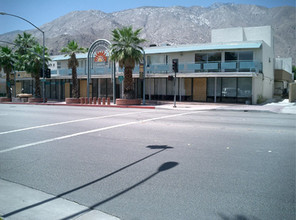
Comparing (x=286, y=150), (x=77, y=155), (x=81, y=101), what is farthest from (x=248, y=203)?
(x=81, y=101)

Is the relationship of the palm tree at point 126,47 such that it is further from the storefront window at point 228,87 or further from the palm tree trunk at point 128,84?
the storefront window at point 228,87

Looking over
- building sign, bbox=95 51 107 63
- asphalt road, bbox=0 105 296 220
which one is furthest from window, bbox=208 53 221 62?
asphalt road, bbox=0 105 296 220

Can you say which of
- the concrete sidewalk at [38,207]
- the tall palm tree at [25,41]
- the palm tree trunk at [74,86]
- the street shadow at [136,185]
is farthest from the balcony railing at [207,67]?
the concrete sidewalk at [38,207]

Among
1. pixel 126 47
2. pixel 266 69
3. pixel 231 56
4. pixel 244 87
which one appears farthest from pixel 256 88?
pixel 126 47

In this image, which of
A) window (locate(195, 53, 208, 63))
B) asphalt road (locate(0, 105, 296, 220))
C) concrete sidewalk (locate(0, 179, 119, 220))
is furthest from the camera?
window (locate(195, 53, 208, 63))

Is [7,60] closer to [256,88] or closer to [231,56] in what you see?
[231,56]

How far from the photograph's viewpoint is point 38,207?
4324mm

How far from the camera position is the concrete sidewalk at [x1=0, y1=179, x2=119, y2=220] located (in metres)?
4.03

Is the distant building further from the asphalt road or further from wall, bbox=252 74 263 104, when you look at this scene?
the asphalt road

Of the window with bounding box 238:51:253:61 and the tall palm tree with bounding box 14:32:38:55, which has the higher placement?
the tall palm tree with bounding box 14:32:38:55

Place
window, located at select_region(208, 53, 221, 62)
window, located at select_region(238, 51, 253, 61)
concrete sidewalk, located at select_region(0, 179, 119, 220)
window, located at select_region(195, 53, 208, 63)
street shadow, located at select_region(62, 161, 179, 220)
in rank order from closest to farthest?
concrete sidewalk, located at select_region(0, 179, 119, 220)
street shadow, located at select_region(62, 161, 179, 220)
window, located at select_region(238, 51, 253, 61)
window, located at select_region(208, 53, 221, 62)
window, located at select_region(195, 53, 208, 63)

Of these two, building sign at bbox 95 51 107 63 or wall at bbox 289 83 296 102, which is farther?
building sign at bbox 95 51 107 63

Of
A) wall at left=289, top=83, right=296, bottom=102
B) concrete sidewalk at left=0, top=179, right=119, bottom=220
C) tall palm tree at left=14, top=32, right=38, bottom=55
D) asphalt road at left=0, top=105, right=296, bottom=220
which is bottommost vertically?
concrete sidewalk at left=0, top=179, right=119, bottom=220

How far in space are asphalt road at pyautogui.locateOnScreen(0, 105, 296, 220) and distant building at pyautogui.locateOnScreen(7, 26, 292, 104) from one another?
18283mm
